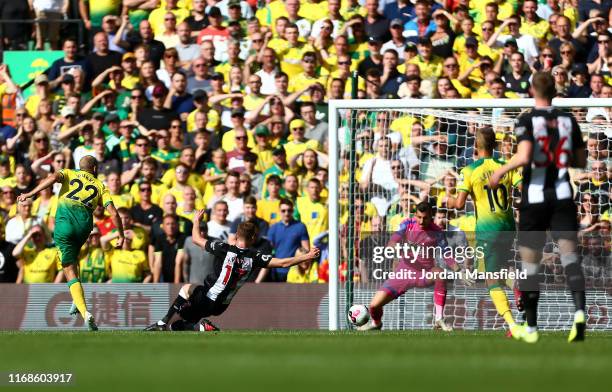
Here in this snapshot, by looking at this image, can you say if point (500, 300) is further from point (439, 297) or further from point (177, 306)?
point (177, 306)

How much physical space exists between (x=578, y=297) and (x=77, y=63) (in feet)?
40.2

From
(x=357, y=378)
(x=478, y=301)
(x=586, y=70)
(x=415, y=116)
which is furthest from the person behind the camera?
(x=586, y=70)

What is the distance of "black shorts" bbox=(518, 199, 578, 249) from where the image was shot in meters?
10.4

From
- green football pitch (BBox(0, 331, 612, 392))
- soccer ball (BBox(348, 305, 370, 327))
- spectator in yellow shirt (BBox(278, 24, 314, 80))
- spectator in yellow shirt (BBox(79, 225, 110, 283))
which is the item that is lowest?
green football pitch (BBox(0, 331, 612, 392))

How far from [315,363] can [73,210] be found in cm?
696

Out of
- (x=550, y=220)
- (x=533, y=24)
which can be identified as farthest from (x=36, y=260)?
(x=550, y=220)

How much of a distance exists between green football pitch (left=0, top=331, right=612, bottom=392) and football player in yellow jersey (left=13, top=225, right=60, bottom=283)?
6175mm

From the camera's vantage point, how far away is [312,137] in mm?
18891

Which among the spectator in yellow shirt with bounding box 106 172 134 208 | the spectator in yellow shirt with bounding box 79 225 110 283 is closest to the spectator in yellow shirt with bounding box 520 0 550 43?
the spectator in yellow shirt with bounding box 106 172 134 208

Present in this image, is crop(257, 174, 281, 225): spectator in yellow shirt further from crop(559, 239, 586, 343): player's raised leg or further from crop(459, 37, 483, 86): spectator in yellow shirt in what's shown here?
crop(559, 239, 586, 343): player's raised leg

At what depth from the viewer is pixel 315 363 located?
27.0 ft

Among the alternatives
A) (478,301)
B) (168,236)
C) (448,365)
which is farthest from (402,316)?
(448,365)

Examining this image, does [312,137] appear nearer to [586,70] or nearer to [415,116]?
[415,116]

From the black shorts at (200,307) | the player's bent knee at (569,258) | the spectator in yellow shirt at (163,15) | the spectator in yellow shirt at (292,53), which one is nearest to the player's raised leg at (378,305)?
the black shorts at (200,307)
